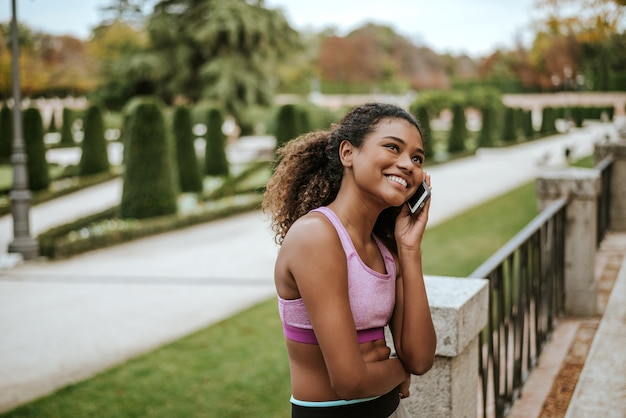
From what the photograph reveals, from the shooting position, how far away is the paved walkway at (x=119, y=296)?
20.2 feet

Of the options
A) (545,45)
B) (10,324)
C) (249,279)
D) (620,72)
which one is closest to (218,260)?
(249,279)

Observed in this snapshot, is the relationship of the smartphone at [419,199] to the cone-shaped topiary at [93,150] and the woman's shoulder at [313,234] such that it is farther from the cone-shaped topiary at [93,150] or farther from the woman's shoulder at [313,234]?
the cone-shaped topiary at [93,150]

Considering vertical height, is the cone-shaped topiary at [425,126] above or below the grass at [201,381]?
above

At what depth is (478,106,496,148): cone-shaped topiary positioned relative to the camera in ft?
94.6

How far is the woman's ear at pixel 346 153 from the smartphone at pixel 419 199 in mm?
229

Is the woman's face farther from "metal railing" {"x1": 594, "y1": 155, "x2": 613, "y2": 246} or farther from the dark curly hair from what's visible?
"metal railing" {"x1": 594, "y1": 155, "x2": 613, "y2": 246}

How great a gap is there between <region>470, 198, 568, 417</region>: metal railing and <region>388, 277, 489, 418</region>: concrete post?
10.8 inches

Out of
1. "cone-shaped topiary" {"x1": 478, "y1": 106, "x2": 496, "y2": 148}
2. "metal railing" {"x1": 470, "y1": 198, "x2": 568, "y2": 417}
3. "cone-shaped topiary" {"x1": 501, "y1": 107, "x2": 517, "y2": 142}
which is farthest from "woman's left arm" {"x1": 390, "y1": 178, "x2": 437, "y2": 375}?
"cone-shaped topiary" {"x1": 501, "y1": 107, "x2": 517, "y2": 142}

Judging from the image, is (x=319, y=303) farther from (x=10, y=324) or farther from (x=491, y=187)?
(x=491, y=187)

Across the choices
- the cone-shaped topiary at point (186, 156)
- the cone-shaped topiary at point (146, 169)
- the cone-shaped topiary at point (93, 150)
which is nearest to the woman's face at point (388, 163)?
the cone-shaped topiary at point (146, 169)

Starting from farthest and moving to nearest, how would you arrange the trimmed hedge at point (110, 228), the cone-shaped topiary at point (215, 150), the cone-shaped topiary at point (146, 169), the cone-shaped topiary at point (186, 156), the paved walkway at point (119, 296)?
the cone-shaped topiary at point (215, 150), the cone-shaped topiary at point (186, 156), the cone-shaped topiary at point (146, 169), the trimmed hedge at point (110, 228), the paved walkway at point (119, 296)

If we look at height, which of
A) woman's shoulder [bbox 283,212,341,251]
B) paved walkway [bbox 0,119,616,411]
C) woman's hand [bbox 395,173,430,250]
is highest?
woman's shoulder [bbox 283,212,341,251]

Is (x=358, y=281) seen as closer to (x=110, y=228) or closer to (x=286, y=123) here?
(x=110, y=228)

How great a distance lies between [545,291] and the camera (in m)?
4.61
